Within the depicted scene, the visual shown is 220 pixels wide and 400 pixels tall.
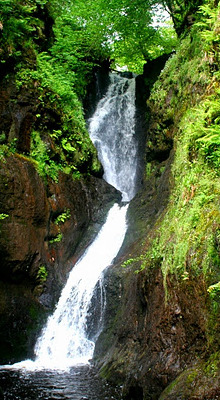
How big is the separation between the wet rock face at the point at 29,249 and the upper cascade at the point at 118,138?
160 inches

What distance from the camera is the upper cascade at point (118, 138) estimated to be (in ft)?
53.0

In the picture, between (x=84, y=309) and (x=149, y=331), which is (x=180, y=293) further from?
(x=84, y=309)

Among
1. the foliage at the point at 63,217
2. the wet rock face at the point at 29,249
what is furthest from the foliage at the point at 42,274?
the foliage at the point at 63,217

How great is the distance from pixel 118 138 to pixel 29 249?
8393 mm

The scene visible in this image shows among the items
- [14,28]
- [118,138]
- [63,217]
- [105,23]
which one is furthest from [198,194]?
[105,23]

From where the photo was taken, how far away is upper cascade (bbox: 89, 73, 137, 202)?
53.0 feet

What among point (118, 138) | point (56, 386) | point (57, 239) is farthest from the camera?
point (118, 138)

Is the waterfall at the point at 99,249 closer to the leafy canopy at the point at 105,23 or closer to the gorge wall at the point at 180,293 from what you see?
the gorge wall at the point at 180,293

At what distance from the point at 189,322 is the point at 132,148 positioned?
480 inches

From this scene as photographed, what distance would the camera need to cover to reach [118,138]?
55.8 feet

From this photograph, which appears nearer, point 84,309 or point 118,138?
point 84,309

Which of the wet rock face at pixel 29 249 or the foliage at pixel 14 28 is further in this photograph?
the foliage at pixel 14 28

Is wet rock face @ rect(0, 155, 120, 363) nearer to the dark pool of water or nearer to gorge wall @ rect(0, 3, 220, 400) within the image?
gorge wall @ rect(0, 3, 220, 400)

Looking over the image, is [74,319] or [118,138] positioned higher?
[118,138]
